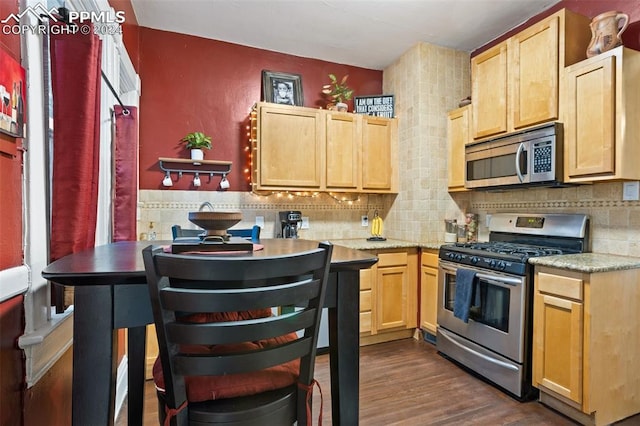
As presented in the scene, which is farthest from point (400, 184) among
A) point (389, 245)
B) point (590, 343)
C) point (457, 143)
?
point (590, 343)

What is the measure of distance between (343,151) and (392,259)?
1.17 m

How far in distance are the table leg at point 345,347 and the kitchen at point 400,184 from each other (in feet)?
7.80

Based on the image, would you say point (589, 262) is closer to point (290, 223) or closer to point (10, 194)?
point (290, 223)

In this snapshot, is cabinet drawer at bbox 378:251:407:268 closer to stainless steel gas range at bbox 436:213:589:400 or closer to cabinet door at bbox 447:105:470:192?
stainless steel gas range at bbox 436:213:589:400

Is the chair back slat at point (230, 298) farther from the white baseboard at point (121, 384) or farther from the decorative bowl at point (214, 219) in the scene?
the white baseboard at point (121, 384)

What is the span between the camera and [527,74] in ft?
8.64

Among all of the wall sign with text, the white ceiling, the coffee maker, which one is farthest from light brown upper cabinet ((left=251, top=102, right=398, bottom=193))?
the white ceiling

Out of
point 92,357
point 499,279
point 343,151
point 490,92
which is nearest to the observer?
point 92,357

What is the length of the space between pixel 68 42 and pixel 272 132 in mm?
2019

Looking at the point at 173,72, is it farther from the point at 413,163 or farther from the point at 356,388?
the point at 356,388

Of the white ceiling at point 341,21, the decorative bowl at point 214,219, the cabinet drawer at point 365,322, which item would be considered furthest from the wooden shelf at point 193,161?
Answer: the decorative bowl at point 214,219

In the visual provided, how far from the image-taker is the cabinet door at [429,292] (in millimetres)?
3137

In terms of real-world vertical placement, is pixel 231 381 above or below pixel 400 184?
below

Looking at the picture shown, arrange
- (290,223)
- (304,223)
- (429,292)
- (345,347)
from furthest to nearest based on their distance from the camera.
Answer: (304,223)
(290,223)
(429,292)
(345,347)
